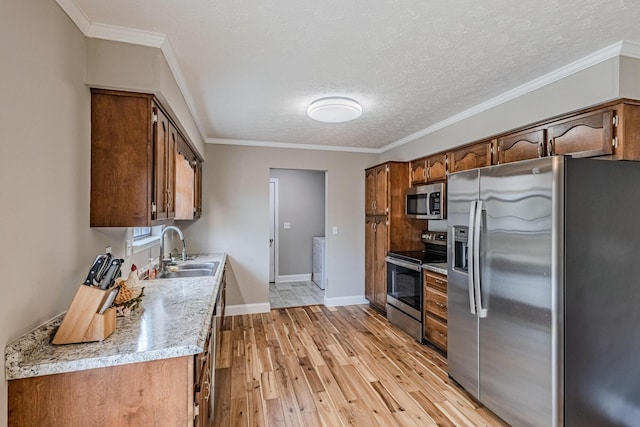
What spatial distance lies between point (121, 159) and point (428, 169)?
312 cm

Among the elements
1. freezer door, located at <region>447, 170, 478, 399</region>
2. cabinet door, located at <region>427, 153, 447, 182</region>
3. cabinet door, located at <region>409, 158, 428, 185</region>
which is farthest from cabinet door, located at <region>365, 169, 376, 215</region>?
freezer door, located at <region>447, 170, 478, 399</region>

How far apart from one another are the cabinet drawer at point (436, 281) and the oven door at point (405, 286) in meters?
0.13

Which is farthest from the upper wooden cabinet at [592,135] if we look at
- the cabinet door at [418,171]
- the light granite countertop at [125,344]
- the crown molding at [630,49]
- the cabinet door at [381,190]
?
the light granite countertop at [125,344]

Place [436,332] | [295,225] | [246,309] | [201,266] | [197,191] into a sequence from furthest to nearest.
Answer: [295,225] → [246,309] → [197,191] → [201,266] → [436,332]

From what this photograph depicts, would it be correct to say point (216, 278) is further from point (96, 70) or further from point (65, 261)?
point (96, 70)

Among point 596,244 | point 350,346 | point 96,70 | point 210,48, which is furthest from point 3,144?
point 350,346

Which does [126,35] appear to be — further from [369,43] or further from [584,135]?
[584,135]

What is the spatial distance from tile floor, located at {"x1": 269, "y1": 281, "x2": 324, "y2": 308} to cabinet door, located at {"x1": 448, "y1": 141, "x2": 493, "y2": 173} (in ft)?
9.78

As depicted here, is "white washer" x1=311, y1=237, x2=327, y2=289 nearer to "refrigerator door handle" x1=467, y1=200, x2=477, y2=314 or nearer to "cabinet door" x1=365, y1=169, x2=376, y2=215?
"cabinet door" x1=365, y1=169, x2=376, y2=215

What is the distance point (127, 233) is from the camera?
7.39 feet

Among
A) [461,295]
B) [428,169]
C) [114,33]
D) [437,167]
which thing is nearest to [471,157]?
[437,167]

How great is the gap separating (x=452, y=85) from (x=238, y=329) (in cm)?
348

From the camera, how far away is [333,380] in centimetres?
270

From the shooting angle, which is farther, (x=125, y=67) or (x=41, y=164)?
(x=125, y=67)
